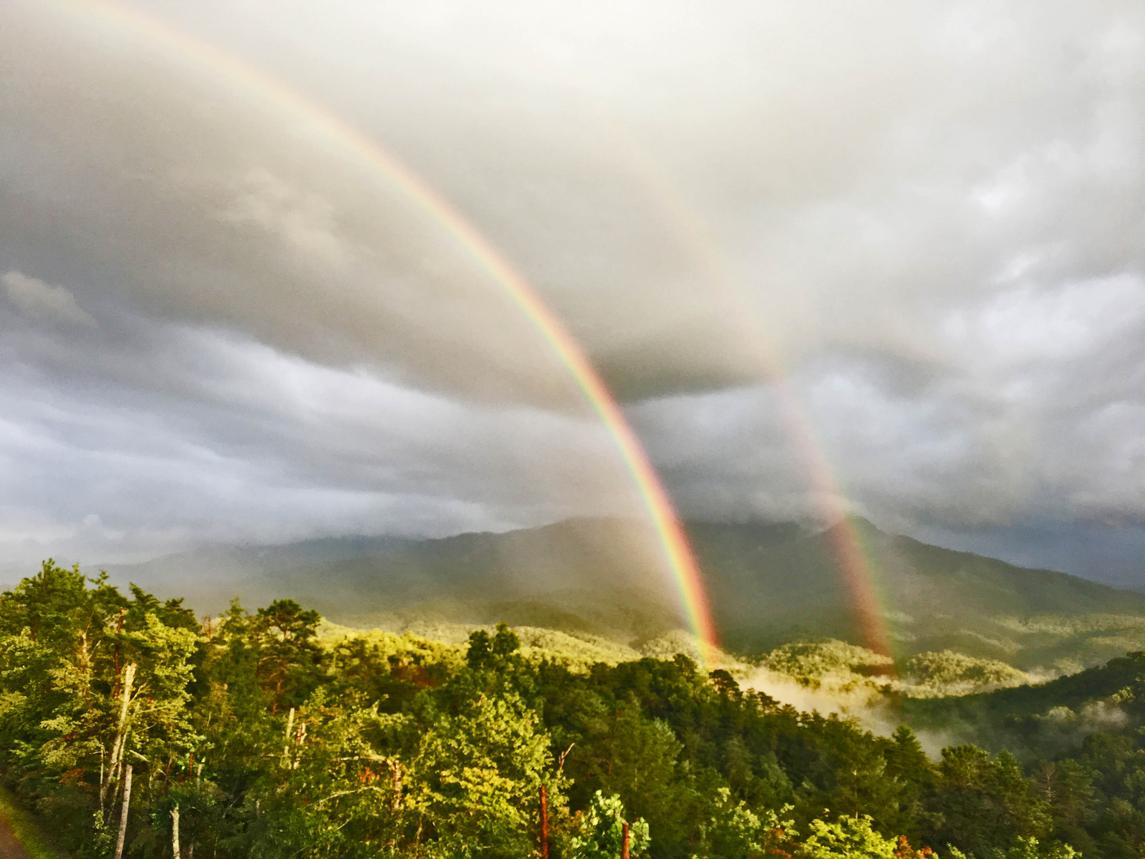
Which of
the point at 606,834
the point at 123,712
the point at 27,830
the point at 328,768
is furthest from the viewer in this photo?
the point at 27,830

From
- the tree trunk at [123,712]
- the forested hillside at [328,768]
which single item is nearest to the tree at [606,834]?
the forested hillside at [328,768]

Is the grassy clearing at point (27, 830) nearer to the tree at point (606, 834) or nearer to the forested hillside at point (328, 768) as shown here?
the forested hillside at point (328, 768)

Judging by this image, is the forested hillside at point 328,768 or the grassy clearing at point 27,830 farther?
the grassy clearing at point 27,830

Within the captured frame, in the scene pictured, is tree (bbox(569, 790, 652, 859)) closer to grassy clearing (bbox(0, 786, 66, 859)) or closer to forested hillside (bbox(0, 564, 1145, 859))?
forested hillside (bbox(0, 564, 1145, 859))

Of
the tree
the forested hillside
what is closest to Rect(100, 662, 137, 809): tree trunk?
the forested hillside

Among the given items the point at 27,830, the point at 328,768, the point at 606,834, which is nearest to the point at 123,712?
the point at 328,768

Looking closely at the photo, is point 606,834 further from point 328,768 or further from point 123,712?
Answer: point 123,712

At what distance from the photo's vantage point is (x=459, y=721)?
34750mm

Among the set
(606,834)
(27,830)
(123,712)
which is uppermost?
(123,712)

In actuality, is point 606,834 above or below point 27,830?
above

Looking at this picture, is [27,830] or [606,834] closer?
[606,834]

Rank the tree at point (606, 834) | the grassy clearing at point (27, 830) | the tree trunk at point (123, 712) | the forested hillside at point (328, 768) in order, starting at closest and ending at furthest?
the tree at point (606, 834) < the forested hillside at point (328, 768) < the tree trunk at point (123, 712) < the grassy clearing at point (27, 830)

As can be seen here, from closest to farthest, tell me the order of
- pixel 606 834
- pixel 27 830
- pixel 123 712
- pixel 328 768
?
1. pixel 606 834
2. pixel 123 712
3. pixel 328 768
4. pixel 27 830

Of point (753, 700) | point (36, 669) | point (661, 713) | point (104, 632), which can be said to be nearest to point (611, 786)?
point (104, 632)
